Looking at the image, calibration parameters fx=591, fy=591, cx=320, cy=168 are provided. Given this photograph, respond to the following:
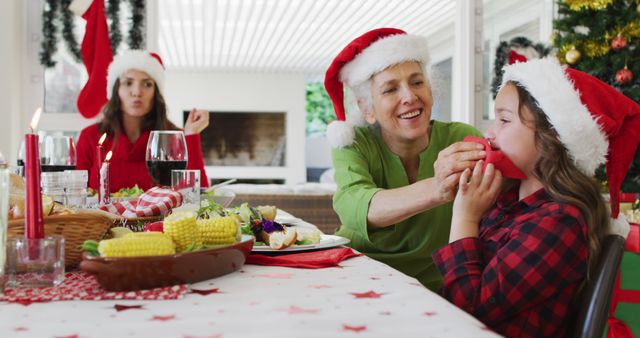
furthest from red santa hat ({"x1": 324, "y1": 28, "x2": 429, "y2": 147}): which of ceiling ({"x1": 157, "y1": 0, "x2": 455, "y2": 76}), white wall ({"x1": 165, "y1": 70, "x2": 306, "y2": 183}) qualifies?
white wall ({"x1": 165, "y1": 70, "x2": 306, "y2": 183})

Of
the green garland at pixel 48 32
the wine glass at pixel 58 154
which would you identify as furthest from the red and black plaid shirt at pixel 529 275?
the green garland at pixel 48 32

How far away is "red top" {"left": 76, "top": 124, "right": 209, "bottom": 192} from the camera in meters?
2.91

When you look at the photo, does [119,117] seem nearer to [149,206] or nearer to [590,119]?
[149,206]

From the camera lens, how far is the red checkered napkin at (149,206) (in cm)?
124

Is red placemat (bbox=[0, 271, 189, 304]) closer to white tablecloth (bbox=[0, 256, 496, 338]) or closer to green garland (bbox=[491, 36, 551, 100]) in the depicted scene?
white tablecloth (bbox=[0, 256, 496, 338])

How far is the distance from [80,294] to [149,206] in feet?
1.63

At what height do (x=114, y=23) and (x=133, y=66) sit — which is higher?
(x=114, y=23)

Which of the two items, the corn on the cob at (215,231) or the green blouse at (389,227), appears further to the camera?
the green blouse at (389,227)

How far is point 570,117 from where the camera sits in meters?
1.13

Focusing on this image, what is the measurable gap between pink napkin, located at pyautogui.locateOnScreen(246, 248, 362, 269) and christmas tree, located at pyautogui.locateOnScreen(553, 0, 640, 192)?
3.31 metres

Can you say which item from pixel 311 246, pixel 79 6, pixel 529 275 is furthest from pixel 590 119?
pixel 79 6

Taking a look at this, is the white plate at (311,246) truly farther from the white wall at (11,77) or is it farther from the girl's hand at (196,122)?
the white wall at (11,77)

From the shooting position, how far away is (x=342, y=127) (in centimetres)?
178

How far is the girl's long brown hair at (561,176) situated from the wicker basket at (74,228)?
0.81 metres
